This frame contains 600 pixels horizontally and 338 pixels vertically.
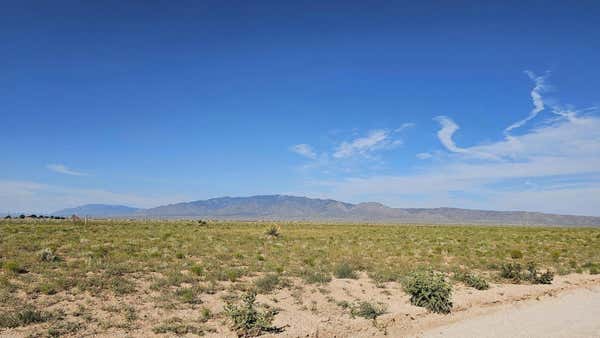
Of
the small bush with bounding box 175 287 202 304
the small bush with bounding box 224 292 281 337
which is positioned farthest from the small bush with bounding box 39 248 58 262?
the small bush with bounding box 224 292 281 337

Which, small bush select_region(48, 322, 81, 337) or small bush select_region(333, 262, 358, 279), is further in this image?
small bush select_region(333, 262, 358, 279)

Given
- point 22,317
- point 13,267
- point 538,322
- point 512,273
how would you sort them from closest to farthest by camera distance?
point 22,317
point 538,322
point 13,267
point 512,273

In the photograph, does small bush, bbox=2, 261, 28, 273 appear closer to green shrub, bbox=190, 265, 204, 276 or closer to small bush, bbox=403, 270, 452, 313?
green shrub, bbox=190, 265, 204, 276

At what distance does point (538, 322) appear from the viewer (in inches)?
493

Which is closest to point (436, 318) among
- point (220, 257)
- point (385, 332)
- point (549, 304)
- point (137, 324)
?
point (385, 332)

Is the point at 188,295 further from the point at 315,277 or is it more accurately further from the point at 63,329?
the point at 315,277

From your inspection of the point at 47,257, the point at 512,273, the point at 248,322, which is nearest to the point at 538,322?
the point at 512,273

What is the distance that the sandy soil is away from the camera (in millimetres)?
11641

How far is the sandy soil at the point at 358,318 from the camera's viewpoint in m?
11.6

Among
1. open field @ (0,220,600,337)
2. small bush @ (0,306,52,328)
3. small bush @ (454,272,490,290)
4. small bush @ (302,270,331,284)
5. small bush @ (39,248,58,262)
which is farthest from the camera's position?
small bush @ (39,248,58,262)

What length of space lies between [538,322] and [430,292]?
3.41m

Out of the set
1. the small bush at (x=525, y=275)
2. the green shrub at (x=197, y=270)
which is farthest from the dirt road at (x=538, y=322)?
the green shrub at (x=197, y=270)

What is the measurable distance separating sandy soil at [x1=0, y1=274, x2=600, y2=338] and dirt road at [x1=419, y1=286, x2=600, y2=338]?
0.08 feet

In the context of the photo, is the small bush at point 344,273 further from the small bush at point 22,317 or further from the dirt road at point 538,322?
the small bush at point 22,317
